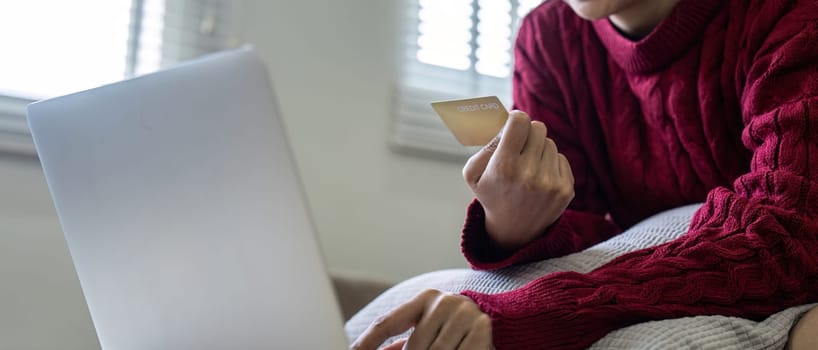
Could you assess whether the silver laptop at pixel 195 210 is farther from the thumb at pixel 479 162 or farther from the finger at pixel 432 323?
the thumb at pixel 479 162

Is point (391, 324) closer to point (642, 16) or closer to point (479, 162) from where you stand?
point (479, 162)

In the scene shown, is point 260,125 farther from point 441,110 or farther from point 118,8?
point 118,8

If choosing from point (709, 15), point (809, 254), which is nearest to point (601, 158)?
point (709, 15)

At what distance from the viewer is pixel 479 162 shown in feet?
2.78

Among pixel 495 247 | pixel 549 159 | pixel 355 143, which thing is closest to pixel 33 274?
pixel 355 143

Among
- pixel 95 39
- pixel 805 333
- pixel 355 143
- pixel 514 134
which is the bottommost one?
pixel 805 333

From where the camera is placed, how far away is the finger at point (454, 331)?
0.70m

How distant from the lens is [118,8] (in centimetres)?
164

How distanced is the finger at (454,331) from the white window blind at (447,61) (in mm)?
1059

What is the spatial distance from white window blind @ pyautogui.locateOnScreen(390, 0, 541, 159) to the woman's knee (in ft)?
3.65

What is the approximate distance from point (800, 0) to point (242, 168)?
69cm

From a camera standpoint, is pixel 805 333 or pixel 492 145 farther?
pixel 492 145

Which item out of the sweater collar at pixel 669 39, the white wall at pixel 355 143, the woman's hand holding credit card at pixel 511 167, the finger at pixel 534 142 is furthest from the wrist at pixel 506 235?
the white wall at pixel 355 143

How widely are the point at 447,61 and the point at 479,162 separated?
109 centimetres
